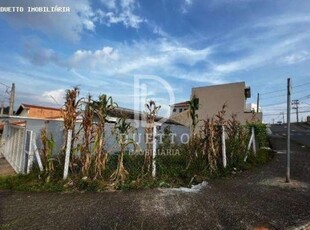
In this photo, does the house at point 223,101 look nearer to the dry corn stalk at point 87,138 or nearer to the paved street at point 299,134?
the paved street at point 299,134

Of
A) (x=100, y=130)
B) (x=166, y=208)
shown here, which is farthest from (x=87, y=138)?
(x=166, y=208)

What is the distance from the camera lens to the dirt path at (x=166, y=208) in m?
4.13

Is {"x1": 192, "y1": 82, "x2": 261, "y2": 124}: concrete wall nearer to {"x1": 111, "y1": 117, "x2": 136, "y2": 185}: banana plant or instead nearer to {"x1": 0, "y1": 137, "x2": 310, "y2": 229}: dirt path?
{"x1": 111, "y1": 117, "x2": 136, "y2": 185}: banana plant

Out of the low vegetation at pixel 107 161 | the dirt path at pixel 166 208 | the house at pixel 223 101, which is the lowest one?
the dirt path at pixel 166 208

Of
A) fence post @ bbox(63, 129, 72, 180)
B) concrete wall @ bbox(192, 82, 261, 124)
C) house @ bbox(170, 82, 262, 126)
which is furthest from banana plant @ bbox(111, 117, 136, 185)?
concrete wall @ bbox(192, 82, 261, 124)

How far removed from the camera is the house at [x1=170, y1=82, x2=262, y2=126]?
89.9 ft

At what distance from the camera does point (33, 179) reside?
265 inches

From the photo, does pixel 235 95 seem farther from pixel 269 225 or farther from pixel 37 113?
pixel 269 225

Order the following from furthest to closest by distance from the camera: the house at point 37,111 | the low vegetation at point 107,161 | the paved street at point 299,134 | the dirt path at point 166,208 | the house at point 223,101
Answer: the house at point 223,101, the house at point 37,111, the paved street at point 299,134, the low vegetation at point 107,161, the dirt path at point 166,208

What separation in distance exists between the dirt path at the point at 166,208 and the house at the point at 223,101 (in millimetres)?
20736

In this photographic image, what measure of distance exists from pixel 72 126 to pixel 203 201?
403cm

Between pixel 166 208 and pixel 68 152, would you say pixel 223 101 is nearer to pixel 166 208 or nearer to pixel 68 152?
pixel 68 152

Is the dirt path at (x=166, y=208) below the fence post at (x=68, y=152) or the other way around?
below

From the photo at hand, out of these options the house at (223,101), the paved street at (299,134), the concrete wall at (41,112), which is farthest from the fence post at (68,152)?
the concrete wall at (41,112)
